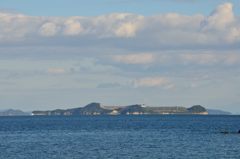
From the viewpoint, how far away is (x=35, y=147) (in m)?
116

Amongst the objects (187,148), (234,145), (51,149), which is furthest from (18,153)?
(234,145)

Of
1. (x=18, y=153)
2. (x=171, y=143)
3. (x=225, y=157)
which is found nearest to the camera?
(x=225, y=157)

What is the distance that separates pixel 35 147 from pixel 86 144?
31.5ft

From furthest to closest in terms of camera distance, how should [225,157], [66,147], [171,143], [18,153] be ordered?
[171,143] < [66,147] < [18,153] < [225,157]

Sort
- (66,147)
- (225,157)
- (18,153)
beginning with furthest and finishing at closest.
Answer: (66,147) < (18,153) < (225,157)

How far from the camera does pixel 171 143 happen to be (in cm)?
12100

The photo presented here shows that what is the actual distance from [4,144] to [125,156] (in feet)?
124

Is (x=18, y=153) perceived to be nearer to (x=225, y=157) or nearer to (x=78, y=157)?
(x=78, y=157)

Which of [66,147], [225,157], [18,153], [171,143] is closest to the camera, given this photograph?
[225,157]

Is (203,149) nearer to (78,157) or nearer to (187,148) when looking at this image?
(187,148)

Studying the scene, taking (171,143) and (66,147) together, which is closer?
(66,147)

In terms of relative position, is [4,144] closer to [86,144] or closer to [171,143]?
[86,144]

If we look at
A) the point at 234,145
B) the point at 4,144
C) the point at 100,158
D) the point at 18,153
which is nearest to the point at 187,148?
the point at 234,145

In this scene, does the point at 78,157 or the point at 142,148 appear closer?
the point at 78,157
